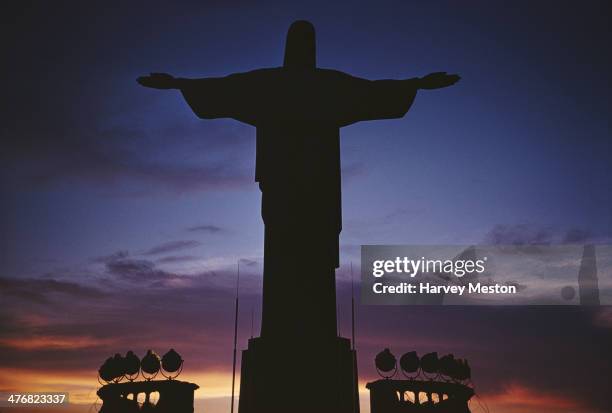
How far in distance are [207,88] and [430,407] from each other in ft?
33.9

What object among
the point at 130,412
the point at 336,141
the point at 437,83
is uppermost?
the point at 437,83

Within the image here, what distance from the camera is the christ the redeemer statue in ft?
32.5

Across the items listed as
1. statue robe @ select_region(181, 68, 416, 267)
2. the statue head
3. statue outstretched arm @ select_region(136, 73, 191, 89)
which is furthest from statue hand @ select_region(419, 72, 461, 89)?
statue outstretched arm @ select_region(136, 73, 191, 89)

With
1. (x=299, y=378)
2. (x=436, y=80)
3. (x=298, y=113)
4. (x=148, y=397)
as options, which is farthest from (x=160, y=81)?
(x=148, y=397)

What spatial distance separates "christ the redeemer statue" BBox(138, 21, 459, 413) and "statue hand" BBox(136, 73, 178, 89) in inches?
0.8

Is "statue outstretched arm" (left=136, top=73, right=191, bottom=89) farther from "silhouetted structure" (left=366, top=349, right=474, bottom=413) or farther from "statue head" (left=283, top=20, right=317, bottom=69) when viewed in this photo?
"silhouetted structure" (left=366, top=349, right=474, bottom=413)

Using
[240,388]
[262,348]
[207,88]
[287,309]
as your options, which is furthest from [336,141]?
[240,388]

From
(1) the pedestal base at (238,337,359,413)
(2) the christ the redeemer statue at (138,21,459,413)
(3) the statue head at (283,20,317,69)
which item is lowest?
(1) the pedestal base at (238,337,359,413)

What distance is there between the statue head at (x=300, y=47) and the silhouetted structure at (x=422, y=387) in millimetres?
8405

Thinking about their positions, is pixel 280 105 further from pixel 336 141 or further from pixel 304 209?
pixel 304 209

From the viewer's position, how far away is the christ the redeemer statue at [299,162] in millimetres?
9906

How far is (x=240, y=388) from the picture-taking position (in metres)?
9.77

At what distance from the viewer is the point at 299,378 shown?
935 centimetres

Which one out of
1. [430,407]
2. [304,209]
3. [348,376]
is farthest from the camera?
[430,407]
